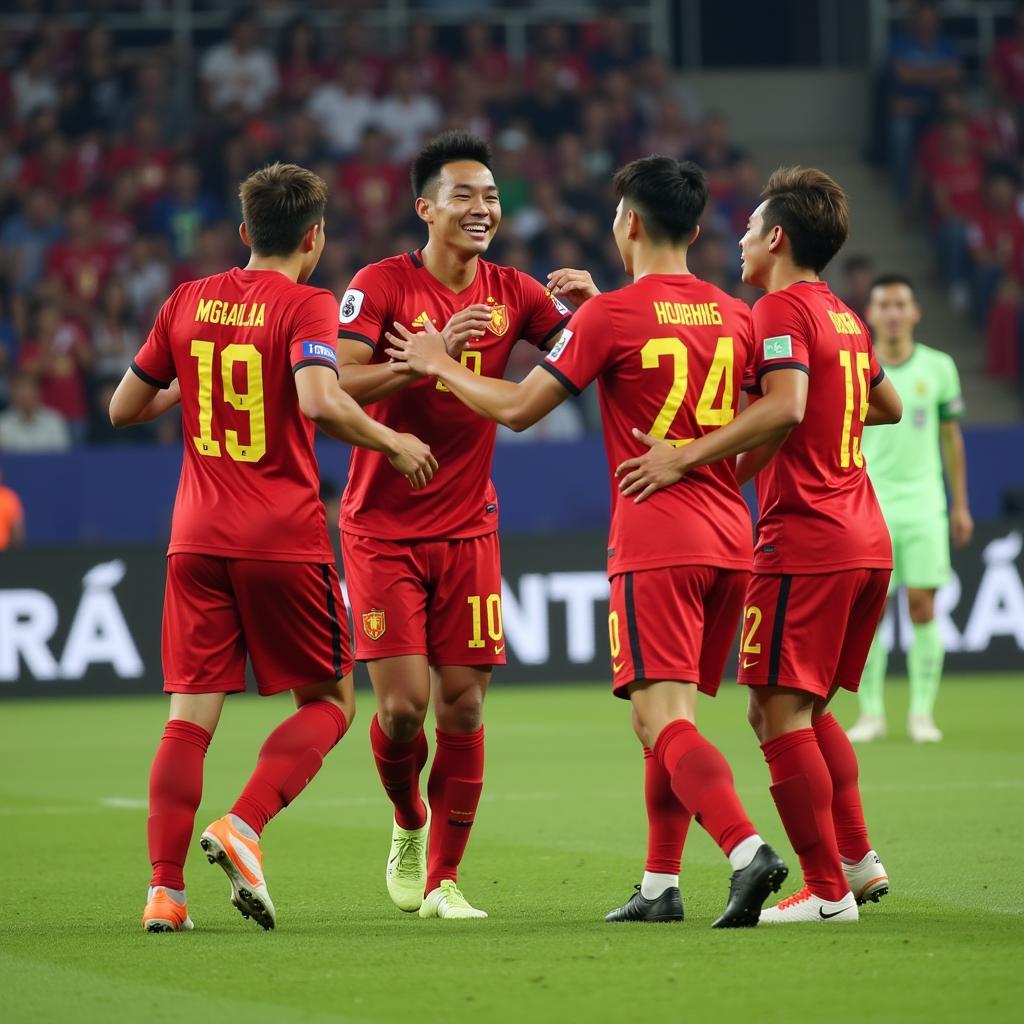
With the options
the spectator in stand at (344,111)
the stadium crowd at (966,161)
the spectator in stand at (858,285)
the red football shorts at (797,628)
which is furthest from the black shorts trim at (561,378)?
the spectator in stand at (344,111)

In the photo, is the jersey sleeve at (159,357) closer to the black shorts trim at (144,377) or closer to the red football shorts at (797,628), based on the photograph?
the black shorts trim at (144,377)

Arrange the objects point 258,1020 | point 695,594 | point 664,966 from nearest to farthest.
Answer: point 258,1020 → point 664,966 → point 695,594

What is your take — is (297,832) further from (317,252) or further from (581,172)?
(581,172)

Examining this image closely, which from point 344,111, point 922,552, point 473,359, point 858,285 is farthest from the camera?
point 344,111

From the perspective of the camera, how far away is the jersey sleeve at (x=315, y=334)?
5.81 metres

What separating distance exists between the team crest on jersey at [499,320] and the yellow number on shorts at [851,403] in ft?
3.76

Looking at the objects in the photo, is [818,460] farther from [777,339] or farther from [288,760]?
[288,760]

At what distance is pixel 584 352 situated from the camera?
5684mm

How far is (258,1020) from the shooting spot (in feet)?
14.8

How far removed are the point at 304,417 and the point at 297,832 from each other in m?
2.78

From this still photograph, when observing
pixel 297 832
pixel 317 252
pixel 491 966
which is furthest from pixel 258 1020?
pixel 297 832

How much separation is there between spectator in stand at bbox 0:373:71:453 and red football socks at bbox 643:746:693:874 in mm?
11451

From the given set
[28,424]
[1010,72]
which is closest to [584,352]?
[28,424]

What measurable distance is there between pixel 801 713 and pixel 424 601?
126 centimetres
